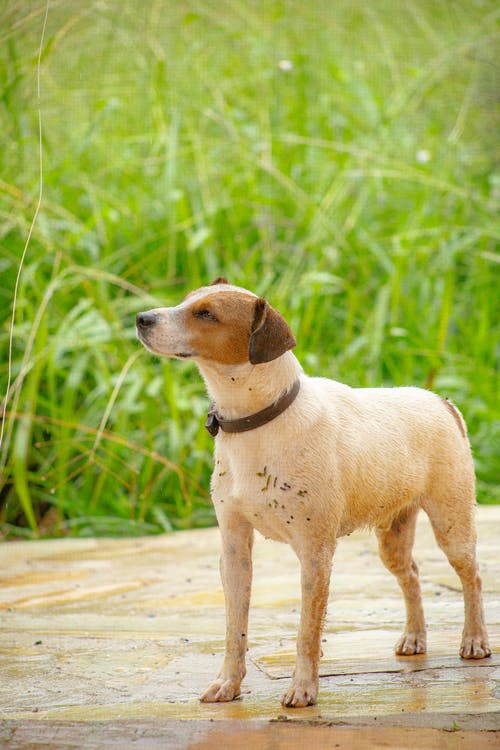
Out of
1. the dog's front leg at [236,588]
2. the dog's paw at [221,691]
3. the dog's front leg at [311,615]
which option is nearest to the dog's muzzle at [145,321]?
the dog's front leg at [236,588]

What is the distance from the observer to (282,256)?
747 centimetres

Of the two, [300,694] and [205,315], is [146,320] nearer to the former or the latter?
[205,315]

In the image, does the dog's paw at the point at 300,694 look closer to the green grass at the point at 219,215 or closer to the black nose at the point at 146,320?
the black nose at the point at 146,320

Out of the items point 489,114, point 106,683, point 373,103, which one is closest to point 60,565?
point 106,683

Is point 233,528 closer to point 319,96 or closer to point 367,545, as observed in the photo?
point 367,545

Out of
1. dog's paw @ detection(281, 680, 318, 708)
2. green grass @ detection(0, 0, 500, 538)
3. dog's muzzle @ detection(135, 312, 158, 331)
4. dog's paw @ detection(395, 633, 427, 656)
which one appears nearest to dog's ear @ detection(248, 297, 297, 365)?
dog's muzzle @ detection(135, 312, 158, 331)

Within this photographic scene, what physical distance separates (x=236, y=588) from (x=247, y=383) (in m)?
0.59

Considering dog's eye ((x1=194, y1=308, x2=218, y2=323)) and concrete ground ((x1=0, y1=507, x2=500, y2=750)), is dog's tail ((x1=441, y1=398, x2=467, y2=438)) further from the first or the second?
dog's eye ((x1=194, y1=308, x2=218, y2=323))

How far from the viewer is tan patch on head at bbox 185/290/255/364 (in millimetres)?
2729

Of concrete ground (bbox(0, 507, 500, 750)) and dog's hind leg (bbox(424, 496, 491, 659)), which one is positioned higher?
dog's hind leg (bbox(424, 496, 491, 659))

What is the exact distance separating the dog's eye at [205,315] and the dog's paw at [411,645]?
122 centimetres

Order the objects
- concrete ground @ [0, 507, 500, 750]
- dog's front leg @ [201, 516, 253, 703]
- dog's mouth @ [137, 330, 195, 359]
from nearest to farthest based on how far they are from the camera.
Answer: concrete ground @ [0, 507, 500, 750]
dog's mouth @ [137, 330, 195, 359]
dog's front leg @ [201, 516, 253, 703]

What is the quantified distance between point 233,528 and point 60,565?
98.7 inches

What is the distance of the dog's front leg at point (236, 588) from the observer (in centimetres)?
283
